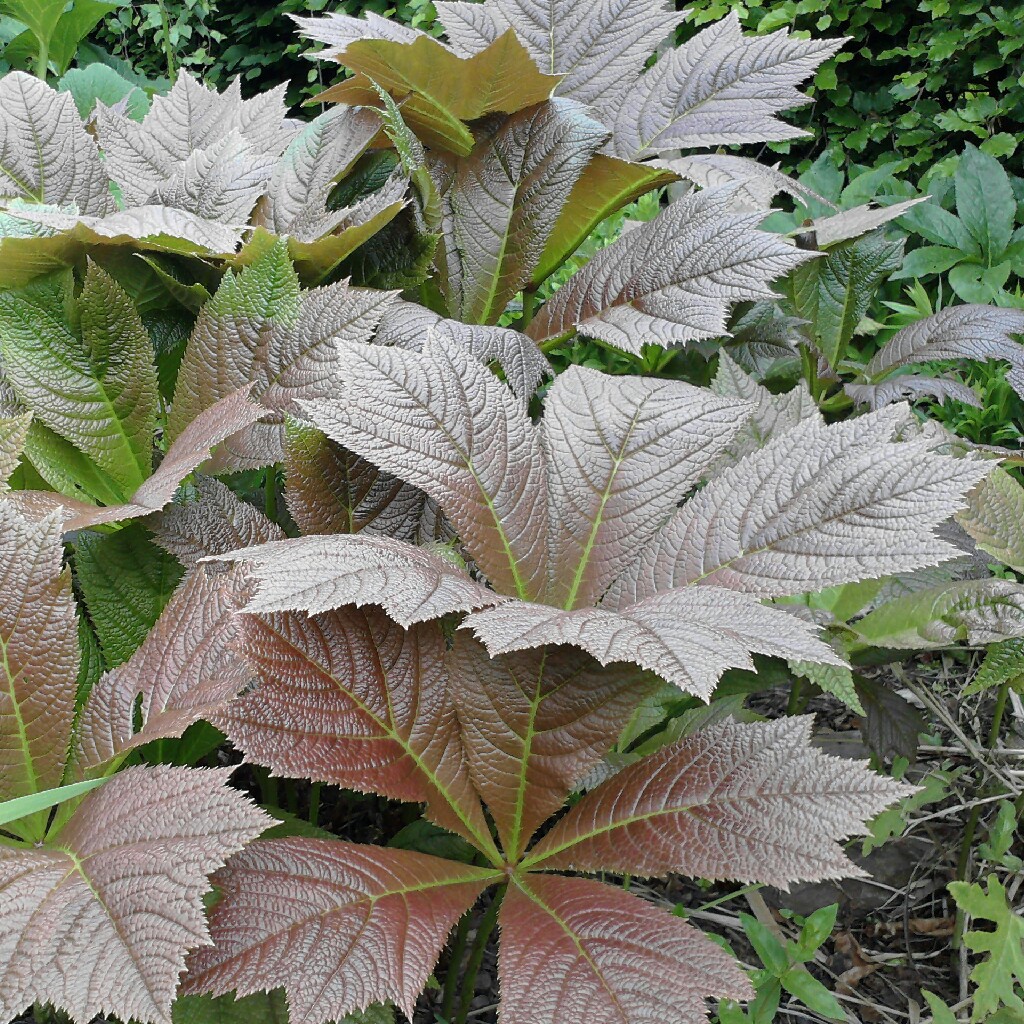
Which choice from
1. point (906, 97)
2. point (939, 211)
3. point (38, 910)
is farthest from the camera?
point (906, 97)

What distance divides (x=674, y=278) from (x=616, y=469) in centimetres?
31

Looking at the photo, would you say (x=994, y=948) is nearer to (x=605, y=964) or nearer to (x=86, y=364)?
(x=605, y=964)

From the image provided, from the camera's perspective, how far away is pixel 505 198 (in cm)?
112

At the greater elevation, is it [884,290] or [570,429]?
[570,429]

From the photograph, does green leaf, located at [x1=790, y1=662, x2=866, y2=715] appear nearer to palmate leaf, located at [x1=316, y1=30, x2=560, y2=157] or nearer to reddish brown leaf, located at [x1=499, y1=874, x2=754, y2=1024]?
reddish brown leaf, located at [x1=499, y1=874, x2=754, y2=1024]

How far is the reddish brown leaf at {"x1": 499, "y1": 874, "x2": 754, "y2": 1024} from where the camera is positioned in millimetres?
612

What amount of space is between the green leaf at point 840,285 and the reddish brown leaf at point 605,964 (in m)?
0.94

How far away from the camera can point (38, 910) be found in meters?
0.58

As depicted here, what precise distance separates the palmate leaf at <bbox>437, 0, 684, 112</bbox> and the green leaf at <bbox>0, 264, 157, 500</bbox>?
0.63 metres

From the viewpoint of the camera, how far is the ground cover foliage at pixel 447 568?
0.63 m

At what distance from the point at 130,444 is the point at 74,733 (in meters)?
0.30

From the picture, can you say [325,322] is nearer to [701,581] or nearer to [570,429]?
[570,429]

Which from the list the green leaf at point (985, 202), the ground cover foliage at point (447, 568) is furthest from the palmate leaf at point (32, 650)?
the green leaf at point (985, 202)

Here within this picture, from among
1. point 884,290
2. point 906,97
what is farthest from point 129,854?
point 906,97
